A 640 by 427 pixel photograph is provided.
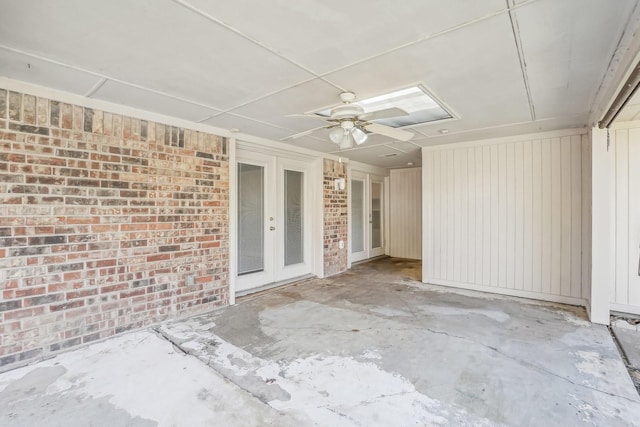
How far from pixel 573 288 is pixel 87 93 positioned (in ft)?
18.9

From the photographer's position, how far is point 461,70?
2301 mm

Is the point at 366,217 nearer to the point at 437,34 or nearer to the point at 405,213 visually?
the point at 405,213

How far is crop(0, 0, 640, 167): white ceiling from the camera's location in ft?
5.33

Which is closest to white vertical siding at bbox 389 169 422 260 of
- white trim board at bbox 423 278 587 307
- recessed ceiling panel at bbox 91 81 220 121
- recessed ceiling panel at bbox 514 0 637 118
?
white trim board at bbox 423 278 587 307

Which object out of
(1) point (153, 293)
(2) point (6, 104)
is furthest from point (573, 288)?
(2) point (6, 104)

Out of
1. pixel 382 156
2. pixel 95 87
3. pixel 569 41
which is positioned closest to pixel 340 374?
pixel 569 41

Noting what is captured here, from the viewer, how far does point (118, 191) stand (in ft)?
9.94

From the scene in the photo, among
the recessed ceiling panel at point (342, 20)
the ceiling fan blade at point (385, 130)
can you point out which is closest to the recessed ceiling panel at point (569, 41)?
the recessed ceiling panel at point (342, 20)

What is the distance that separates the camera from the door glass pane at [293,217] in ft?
16.8

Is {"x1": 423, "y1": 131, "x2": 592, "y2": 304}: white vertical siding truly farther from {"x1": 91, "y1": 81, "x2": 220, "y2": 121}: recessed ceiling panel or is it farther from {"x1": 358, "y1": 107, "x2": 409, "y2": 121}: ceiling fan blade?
{"x1": 91, "y1": 81, "x2": 220, "y2": 121}: recessed ceiling panel

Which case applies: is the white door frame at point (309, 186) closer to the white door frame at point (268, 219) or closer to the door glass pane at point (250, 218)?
the white door frame at point (268, 219)

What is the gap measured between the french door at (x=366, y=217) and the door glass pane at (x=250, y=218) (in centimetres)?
A: 241

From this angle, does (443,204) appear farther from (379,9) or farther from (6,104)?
(6,104)

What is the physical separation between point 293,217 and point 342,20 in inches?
148
